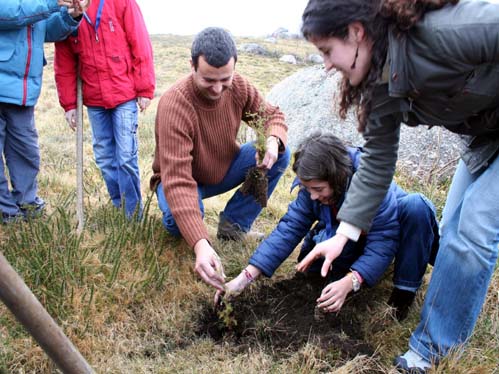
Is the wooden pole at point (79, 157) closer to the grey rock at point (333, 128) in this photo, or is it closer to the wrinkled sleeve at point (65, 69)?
the wrinkled sleeve at point (65, 69)

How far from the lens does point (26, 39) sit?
10.1 feet

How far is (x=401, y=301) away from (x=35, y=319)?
6.36 feet

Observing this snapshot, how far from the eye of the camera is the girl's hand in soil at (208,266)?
92.7 inches

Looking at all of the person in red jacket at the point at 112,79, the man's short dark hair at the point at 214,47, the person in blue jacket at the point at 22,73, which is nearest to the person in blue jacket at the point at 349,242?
the man's short dark hair at the point at 214,47

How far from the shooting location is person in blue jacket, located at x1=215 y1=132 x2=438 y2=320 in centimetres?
241

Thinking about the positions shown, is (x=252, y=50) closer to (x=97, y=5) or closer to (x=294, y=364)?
(x=97, y=5)

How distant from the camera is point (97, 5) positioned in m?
3.34

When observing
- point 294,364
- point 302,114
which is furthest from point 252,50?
point 294,364

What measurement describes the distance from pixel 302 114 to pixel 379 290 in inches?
127

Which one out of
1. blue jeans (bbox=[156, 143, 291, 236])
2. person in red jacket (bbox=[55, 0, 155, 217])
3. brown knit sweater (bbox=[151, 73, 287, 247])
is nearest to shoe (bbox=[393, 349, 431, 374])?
brown knit sweater (bbox=[151, 73, 287, 247])

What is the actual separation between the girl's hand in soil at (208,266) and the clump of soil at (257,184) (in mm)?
796

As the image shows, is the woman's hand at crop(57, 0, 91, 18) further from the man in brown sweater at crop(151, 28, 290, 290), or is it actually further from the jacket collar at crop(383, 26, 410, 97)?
the jacket collar at crop(383, 26, 410, 97)

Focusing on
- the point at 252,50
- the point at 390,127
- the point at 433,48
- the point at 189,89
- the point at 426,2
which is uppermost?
the point at 426,2

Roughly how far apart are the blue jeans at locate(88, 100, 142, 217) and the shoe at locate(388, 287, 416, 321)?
1.84 m
